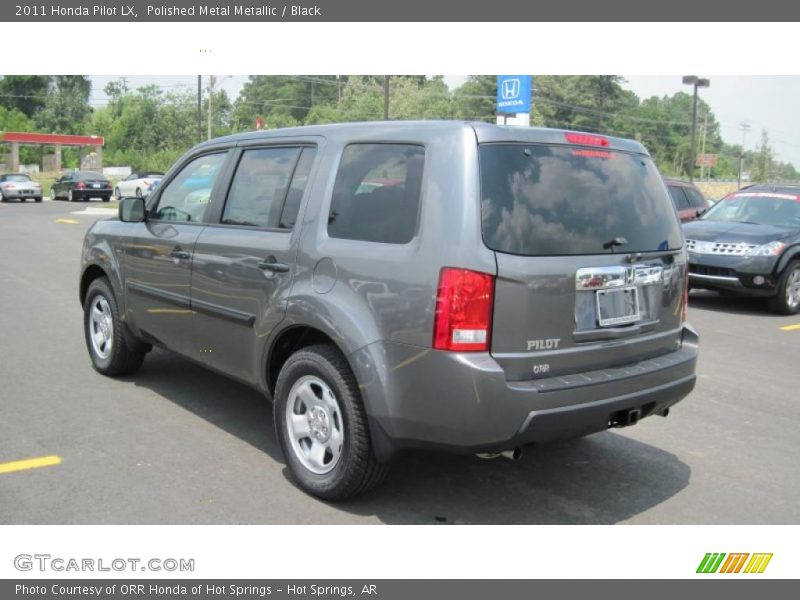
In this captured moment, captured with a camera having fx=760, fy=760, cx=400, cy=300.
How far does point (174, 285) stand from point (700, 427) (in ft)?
12.6

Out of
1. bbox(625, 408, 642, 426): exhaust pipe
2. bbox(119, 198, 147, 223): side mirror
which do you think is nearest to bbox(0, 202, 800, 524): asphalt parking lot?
bbox(625, 408, 642, 426): exhaust pipe

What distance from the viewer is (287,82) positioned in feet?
357

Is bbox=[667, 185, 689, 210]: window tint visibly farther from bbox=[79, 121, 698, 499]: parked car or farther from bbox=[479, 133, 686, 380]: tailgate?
bbox=[479, 133, 686, 380]: tailgate

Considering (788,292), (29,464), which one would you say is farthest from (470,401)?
(788,292)

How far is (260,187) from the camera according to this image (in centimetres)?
470

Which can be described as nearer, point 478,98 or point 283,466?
point 283,466

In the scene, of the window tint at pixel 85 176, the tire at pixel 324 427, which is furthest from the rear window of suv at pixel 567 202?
the window tint at pixel 85 176

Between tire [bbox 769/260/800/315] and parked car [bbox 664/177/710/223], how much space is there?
4.24 meters

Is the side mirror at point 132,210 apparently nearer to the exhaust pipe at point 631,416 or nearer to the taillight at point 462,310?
the taillight at point 462,310

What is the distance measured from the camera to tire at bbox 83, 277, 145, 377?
19.8 feet

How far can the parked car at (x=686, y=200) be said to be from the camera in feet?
48.9

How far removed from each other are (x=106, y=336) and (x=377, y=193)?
342 cm

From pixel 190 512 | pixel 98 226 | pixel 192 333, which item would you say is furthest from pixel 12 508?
pixel 98 226

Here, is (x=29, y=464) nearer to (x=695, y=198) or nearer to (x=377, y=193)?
(x=377, y=193)
